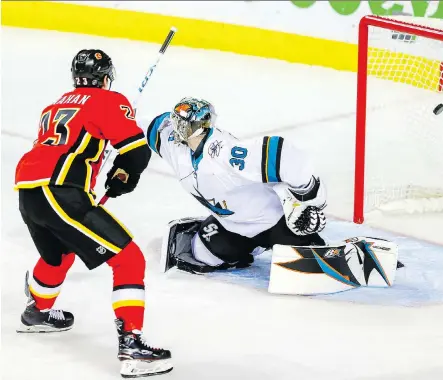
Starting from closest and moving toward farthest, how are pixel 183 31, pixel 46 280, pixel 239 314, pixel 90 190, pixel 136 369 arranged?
pixel 136 369
pixel 90 190
pixel 46 280
pixel 239 314
pixel 183 31

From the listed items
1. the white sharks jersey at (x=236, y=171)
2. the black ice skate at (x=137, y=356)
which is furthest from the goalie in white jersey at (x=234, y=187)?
the black ice skate at (x=137, y=356)

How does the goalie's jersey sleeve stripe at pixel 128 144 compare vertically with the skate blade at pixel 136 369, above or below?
above

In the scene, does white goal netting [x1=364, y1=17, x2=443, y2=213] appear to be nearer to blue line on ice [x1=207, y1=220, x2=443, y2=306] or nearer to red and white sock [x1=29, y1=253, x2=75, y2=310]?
blue line on ice [x1=207, y1=220, x2=443, y2=306]

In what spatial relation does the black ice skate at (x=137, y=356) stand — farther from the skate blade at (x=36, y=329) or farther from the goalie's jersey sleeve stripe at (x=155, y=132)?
the goalie's jersey sleeve stripe at (x=155, y=132)

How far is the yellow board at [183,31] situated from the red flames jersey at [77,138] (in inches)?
139

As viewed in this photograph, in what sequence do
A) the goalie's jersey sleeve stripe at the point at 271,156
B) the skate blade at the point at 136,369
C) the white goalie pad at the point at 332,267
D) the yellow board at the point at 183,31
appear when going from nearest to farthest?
1. the skate blade at the point at 136,369
2. the goalie's jersey sleeve stripe at the point at 271,156
3. the white goalie pad at the point at 332,267
4. the yellow board at the point at 183,31

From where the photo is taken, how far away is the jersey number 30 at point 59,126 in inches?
118

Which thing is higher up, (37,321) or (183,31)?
(183,31)

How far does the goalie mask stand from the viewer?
345cm

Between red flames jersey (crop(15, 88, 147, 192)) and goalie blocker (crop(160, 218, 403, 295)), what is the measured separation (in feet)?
2.45

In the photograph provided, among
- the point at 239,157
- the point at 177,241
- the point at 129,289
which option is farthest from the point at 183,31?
the point at 129,289

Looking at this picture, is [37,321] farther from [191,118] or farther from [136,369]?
[191,118]

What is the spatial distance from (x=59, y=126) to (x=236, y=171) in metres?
0.70

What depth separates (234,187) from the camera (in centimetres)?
356
